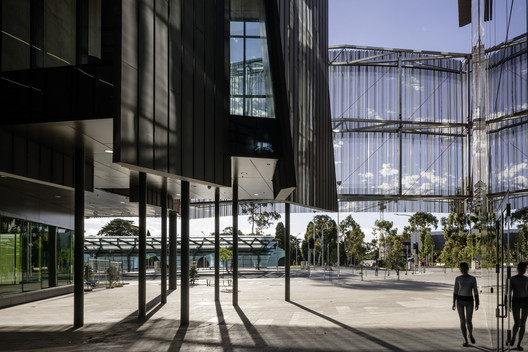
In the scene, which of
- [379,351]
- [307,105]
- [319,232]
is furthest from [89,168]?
[319,232]

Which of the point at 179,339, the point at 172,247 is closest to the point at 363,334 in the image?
the point at 179,339

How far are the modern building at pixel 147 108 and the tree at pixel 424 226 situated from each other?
52.1 m

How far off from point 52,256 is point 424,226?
2562 inches

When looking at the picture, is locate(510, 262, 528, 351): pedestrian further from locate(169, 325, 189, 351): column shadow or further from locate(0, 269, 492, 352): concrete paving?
locate(169, 325, 189, 351): column shadow

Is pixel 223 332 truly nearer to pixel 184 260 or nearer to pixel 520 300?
pixel 184 260

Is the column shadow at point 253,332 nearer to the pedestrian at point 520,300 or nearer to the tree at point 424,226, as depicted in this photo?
the pedestrian at point 520,300

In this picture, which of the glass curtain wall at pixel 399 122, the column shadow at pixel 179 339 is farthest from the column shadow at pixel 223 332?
the glass curtain wall at pixel 399 122

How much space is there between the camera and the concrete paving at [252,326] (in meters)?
13.4

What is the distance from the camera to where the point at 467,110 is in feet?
175

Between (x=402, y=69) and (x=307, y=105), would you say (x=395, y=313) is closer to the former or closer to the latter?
(x=307, y=105)

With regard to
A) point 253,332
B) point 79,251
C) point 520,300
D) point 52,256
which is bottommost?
point 253,332

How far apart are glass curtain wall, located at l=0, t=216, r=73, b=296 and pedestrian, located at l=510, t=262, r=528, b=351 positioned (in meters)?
22.1

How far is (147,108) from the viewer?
43.9ft

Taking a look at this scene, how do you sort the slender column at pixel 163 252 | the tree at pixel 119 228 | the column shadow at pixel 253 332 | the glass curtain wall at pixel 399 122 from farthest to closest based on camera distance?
the tree at pixel 119 228
the glass curtain wall at pixel 399 122
the slender column at pixel 163 252
the column shadow at pixel 253 332
